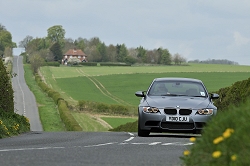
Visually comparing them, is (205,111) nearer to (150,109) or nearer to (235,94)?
(150,109)

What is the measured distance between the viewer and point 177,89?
1859cm

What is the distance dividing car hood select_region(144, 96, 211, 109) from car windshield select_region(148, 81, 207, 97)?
538mm

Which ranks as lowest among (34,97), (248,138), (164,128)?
(34,97)

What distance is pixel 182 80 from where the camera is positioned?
18.8 metres

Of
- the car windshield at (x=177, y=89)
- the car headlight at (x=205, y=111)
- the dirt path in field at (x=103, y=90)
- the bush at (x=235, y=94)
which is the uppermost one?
the car windshield at (x=177, y=89)

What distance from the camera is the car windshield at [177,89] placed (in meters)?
18.1

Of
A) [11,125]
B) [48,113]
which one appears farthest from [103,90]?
[11,125]

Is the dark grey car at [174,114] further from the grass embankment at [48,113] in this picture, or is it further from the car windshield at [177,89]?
the grass embankment at [48,113]

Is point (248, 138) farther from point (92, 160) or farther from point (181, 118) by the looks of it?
point (181, 118)

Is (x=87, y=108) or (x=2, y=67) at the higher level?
(x=2, y=67)

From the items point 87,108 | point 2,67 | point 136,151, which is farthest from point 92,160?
point 87,108

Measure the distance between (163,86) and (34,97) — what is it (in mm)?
77048

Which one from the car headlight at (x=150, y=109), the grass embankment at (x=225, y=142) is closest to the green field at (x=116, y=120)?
the car headlight at (x=150, y=109)

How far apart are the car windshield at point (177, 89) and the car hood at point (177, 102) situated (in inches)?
21.2
